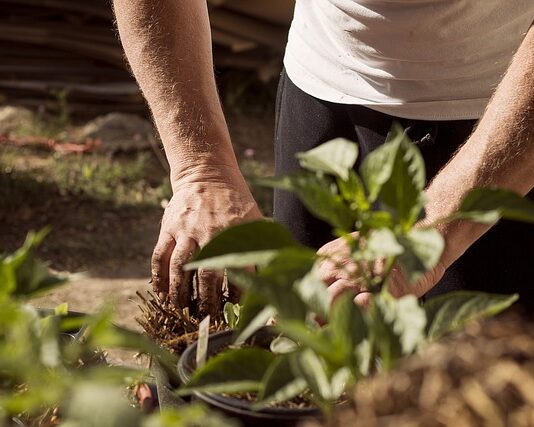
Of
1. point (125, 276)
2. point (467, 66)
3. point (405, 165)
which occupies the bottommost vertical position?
point (125, 276)

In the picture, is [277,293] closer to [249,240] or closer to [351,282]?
[249,240]

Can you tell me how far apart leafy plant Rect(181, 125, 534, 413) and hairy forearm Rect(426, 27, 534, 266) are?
609mm

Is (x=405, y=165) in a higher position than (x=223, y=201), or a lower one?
higher

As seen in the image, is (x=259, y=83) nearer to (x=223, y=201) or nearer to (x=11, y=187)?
(x=11, y=187)

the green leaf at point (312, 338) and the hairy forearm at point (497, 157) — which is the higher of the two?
the green leaf at point (312, 338)

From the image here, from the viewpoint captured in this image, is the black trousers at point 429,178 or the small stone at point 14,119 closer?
the black trousers at point 429,178

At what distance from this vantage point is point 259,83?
573 centimetres

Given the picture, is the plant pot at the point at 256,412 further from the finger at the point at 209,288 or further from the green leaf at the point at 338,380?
the finger at the point at 209,288

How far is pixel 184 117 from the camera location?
1.66 m

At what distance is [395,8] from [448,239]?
0.54m

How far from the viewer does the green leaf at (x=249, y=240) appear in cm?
75

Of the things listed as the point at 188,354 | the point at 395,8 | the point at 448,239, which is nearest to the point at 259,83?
the point at 395,8

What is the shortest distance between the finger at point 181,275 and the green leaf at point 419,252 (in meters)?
0.65

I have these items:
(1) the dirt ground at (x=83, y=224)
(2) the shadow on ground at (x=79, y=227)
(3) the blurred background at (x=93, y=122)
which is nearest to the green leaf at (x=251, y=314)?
(1) the dirt ground at (x=83, y=224)
